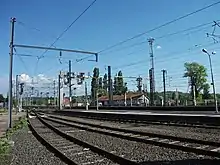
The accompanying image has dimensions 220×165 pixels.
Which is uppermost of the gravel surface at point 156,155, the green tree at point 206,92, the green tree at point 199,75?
the green tree at point 199,75

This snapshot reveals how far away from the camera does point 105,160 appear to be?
978cm

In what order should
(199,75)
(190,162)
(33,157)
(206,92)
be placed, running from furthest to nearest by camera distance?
(206,92) → (199,75) → (33,157) → (190,162)

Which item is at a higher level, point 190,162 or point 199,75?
point 199,75

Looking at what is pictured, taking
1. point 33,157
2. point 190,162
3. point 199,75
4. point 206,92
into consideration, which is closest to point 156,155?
point 190,162

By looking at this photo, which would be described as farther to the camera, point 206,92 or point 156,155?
point 206,92

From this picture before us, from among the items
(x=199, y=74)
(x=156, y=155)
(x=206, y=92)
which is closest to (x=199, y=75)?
(x=199, y=74)

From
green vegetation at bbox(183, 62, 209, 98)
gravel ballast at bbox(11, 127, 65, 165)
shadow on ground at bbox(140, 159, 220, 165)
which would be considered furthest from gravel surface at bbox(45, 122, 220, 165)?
green vegetation at bbox(183, 62, 209, 98)

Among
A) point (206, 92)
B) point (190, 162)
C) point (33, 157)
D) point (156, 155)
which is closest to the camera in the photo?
point (190, 162)

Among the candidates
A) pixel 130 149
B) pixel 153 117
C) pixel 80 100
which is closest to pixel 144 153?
pixel 130 149

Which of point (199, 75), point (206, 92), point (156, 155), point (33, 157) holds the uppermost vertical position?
point (199, 75)

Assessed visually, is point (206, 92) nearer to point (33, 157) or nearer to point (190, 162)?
point (33, 157)

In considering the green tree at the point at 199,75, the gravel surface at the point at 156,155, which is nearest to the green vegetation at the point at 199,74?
the green tree at the point at 199,75

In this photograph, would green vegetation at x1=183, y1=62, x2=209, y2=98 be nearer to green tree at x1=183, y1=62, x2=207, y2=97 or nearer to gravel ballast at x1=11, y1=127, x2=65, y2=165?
green tree at x1=183, y1=62, x2=207, y2=97

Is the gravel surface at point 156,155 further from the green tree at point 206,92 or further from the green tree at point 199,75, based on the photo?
the green tree at point 206,92
